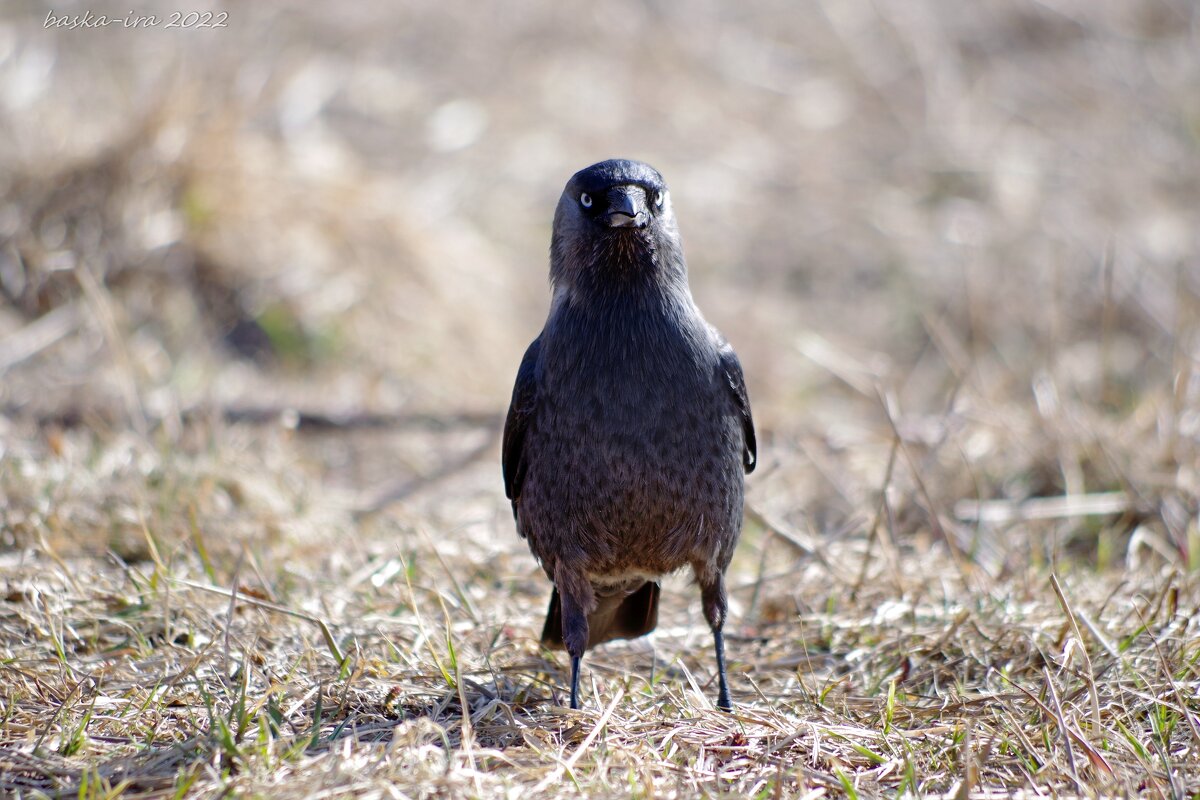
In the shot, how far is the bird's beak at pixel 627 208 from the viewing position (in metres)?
3.39

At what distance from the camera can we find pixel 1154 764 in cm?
291

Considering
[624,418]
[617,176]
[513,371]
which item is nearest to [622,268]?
[617,176]

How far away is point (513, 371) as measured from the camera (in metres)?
7.21

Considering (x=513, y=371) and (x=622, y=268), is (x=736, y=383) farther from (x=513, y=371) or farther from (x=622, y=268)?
(x=513, y=371)

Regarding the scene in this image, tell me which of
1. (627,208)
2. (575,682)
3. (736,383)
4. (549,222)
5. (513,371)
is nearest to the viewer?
(627,208)

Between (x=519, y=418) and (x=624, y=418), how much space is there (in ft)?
1.41

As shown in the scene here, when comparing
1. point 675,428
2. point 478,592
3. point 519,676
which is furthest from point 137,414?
point 675,428

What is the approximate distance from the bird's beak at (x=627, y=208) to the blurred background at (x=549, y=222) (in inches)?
59.1

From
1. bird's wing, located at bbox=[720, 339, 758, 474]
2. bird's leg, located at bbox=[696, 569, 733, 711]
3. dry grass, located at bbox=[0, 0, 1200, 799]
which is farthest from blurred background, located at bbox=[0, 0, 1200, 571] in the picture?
bird's leg, located at bbox=[696, 569, 733, 711]

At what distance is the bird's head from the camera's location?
11.3 feet

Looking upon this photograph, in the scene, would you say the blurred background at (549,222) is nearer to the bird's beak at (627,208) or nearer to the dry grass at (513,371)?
the dry grass at (513,371)

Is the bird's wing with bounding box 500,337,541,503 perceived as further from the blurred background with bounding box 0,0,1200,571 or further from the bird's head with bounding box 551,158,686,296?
the blurred background with bounding box 0,0,1200,571

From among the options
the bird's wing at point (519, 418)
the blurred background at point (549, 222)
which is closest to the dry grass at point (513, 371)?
the blurred background at point (549, 222)

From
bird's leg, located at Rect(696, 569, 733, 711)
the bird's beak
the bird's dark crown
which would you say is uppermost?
the bird's dark crown
